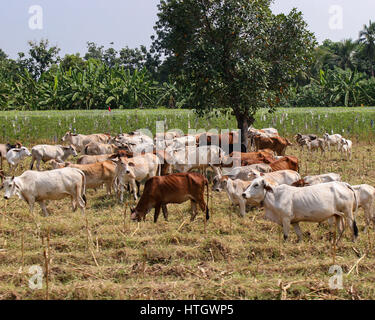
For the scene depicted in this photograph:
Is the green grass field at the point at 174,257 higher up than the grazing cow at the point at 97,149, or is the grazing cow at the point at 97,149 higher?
the grazing cow at the point at 97,149

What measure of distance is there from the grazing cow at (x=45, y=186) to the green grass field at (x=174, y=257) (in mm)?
419

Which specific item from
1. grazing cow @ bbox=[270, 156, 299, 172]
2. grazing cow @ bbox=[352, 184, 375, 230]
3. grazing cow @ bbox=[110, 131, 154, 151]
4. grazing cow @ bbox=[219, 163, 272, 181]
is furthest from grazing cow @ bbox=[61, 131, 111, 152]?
grazing cow @ bbox=[352, 184, 375, 230]

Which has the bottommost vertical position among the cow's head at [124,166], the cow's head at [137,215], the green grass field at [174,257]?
the green grass field at [174,257]

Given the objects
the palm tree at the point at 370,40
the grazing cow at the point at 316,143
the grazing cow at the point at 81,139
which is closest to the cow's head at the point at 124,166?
the grazing cow at the point at 81,139

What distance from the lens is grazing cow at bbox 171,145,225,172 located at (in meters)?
14.9

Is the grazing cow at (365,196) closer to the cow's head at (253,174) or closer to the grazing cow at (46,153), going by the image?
the cow's head at (253,174)

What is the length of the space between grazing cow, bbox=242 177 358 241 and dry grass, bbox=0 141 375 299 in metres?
0.43

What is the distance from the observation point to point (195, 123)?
1117 inches

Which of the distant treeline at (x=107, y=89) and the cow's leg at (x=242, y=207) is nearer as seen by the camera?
the cow's leg at (x=242, y=207)

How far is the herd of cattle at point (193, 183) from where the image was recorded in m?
9.19

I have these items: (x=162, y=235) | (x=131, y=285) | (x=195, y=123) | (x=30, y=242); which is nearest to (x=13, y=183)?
(x=30, y=242)

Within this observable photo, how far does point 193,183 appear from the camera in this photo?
1084cm

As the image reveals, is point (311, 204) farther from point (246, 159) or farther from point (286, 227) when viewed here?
point (246, 159)
